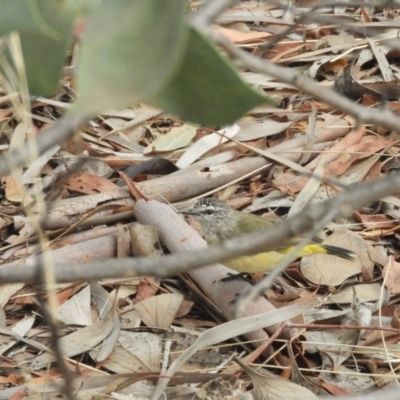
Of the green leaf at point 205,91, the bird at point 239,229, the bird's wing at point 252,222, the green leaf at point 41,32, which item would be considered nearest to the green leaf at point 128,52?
the green leaf at point 41,32

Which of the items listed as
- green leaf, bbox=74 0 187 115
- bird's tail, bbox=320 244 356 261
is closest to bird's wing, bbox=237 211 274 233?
bird's tail, bbox=320 244 356 261

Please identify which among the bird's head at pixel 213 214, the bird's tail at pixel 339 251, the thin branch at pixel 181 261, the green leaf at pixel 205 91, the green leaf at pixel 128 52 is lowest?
the bird's tail at pixel 339 251

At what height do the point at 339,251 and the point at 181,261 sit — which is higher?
the point at 181,261

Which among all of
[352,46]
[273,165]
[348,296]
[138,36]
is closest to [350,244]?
[348,296]

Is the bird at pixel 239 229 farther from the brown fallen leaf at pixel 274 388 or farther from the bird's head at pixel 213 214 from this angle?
the brown fallen leaf at pixel 274 388

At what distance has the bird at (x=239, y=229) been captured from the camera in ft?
11.9

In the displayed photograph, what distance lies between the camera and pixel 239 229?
3.95 meters

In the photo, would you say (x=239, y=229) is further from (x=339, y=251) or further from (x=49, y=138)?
(x=49, y=138)

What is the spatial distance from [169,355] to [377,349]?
83cm

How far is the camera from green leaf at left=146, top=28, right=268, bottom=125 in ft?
3.29

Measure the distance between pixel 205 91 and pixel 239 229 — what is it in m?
2.91

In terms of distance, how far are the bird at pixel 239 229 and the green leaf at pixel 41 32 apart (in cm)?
258

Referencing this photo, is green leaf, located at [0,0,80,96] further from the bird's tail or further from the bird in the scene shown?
the bird's tail

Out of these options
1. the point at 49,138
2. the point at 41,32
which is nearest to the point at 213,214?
the point at 49,138
